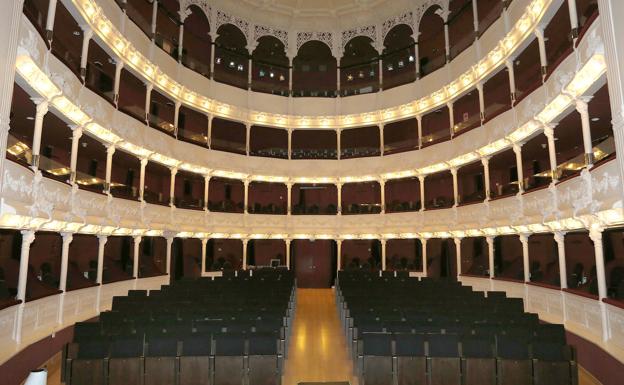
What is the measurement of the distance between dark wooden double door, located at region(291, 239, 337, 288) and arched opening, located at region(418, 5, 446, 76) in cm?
1351

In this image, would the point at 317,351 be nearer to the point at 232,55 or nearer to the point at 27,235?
the point at 27,235

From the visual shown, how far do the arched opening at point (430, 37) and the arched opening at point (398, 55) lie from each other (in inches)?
24.3

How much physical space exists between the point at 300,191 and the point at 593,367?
74.6 ft

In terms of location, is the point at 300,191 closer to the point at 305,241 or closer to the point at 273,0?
the point at 305,241

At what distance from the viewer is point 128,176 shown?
2267 centimetres

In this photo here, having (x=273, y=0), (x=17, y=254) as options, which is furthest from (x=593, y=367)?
(x=273, y=0)

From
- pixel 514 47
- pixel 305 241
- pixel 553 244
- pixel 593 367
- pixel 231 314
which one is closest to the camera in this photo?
pixel 593 367

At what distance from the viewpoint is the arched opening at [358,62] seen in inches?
1174

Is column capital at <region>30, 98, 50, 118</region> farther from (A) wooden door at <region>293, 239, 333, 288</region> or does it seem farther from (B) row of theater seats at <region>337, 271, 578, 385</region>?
(A) wooden door at <region>293, 239, 333, 288</region>

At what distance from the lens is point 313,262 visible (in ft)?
99.0

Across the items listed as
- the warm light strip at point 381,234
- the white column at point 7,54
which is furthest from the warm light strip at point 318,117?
the warm light strip at point 381,234

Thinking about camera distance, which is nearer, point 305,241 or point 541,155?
point 541,155

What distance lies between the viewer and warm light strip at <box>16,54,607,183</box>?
9672 millimetres

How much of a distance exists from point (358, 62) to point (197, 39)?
35.3ft
